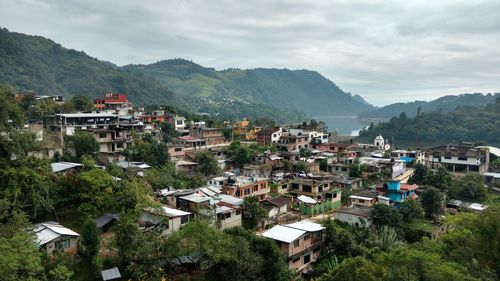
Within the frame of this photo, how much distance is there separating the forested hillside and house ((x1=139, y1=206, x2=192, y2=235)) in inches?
3022

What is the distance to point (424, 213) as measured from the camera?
93.8 ft

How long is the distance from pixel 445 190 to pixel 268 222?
1883 centimetres

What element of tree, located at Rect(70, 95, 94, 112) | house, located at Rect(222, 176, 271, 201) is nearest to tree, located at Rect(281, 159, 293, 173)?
house, located at Rect(222, 176, 271, 201)

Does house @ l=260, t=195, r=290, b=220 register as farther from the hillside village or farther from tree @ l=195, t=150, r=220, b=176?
tree @ l=195, t=150, r=220, b=176

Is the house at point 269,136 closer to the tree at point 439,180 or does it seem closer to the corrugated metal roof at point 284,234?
the tree at point 439,180

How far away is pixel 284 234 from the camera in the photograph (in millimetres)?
20078

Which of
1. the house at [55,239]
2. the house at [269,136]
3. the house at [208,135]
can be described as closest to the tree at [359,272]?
the house at [55,239]

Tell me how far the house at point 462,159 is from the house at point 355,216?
76.4 feet

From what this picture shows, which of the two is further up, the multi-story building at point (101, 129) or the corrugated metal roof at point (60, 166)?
the multi-story building at point (101, 129)

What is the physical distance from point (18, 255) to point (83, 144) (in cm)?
1705

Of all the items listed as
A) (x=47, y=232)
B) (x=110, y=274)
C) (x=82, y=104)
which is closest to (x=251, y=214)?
(x=110, y=274)

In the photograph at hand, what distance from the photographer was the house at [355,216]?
81.4 ft

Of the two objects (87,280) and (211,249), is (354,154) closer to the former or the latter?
(211,249)

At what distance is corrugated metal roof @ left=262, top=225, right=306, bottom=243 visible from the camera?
19.5 m
